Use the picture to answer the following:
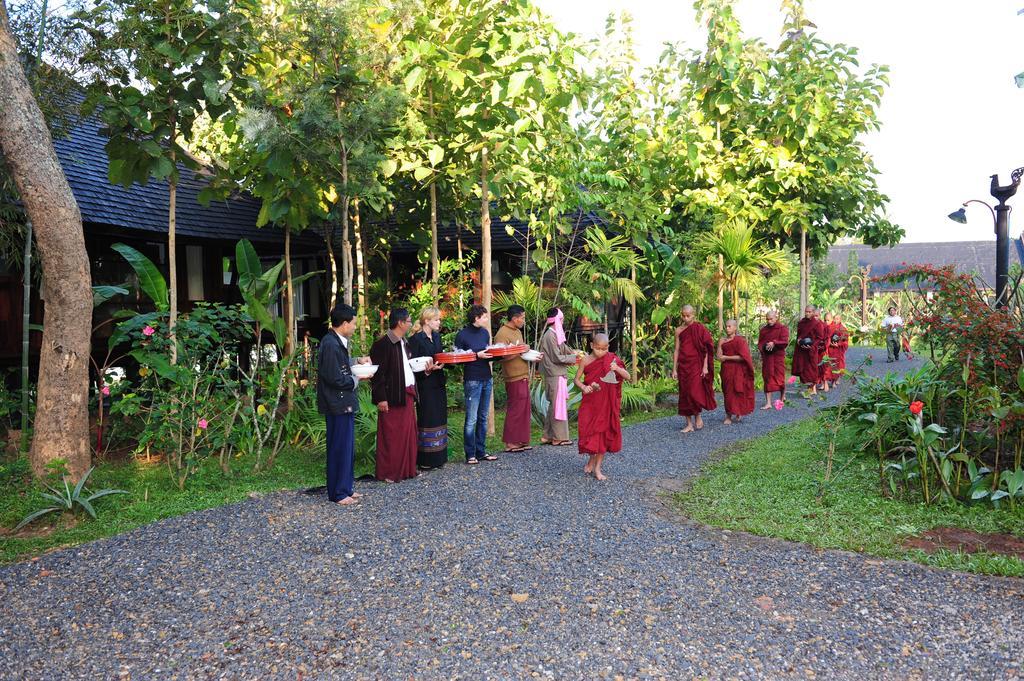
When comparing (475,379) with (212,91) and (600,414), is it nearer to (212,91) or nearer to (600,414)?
(600,414)

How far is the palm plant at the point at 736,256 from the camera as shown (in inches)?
509

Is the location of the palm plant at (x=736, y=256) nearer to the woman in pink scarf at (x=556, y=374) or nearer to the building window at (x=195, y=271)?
the woman in pink scarf at (x=556, y=374)

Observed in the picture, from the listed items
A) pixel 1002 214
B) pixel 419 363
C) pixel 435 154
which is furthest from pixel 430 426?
pixel 1002 214

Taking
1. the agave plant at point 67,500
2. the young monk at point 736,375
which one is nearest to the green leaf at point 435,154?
the agave plant at point 67,500

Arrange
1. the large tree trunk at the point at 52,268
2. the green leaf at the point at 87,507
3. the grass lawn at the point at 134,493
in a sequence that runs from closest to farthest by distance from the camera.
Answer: the grass lawn at the point at 134,493, the green leaf at the point at 87,507, the large tree trunk at the point at 52,268

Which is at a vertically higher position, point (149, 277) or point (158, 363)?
point (149, 277)

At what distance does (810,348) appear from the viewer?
13891 millimetres

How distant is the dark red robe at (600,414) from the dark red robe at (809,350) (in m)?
7.38

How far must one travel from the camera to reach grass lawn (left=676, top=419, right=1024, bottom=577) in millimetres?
5434

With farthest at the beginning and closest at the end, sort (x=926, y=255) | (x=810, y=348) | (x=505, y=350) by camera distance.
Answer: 1. (x=926, y=255)
2. (x=810, y=348)
3. (x=505, y=350)

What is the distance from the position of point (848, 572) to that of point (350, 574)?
318cm

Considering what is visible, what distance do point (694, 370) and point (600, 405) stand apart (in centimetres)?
324

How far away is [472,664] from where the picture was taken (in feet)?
12.6

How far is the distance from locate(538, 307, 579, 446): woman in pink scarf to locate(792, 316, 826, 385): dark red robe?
6.33 m
